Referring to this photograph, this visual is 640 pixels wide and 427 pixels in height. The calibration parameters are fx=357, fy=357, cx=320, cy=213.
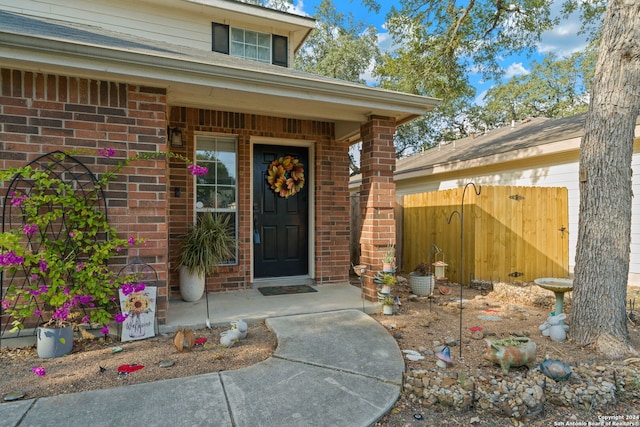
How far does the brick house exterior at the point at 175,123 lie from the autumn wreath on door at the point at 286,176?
0.20 m

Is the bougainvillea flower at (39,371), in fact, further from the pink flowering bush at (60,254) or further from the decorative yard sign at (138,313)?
the decorative yard sign at (138,313)

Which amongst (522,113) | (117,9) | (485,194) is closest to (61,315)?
(117,9)

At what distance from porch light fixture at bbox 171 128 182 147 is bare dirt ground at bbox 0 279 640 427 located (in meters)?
2.42

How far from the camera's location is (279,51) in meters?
6.39

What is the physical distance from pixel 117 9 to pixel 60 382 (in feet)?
18.4

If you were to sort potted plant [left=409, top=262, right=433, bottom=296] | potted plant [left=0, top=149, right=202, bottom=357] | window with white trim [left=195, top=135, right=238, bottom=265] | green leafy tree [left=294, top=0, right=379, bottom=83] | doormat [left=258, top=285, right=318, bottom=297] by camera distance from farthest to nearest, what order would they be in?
green leafy tree [left=294, top=0, right=379, bottom=83] → potted plant [left=409, top=262, right=433, bottom=296] → window with white trim [left=195, top=135, right=238, bottom=265] → doormat [left=258, top=285, right=318, bottom=297] → potted plant [left=0, top=149, right=202, bottom=357]

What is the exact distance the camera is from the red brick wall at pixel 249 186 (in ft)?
15.1

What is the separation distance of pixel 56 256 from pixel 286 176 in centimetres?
296

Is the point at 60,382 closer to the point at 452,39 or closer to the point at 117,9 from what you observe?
the point at 117,9

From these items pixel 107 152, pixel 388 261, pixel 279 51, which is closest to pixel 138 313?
pixel 107 152

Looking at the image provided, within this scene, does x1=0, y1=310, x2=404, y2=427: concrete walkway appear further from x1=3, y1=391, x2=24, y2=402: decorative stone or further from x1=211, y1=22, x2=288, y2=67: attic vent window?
x1=211, y1=22, x2=288, y2=67: attic vent window

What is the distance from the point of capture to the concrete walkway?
1.96m

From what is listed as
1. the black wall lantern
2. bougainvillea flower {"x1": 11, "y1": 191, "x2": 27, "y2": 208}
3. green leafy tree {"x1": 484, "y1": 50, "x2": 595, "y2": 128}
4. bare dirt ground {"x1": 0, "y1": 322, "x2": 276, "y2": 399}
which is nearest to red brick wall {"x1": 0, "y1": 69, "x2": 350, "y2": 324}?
bougainvillea flower {"x1": 11, "y1": 191, "x2": 27, "y2": 208}

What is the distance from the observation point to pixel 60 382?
2.38 metres
